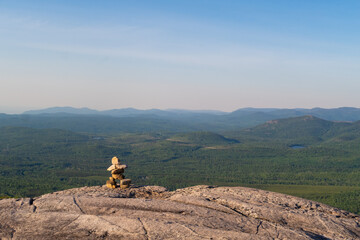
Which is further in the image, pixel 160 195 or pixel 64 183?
pixel 64 183

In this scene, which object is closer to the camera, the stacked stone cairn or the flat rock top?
the flat rock top

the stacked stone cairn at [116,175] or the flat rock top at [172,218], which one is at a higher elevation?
the stacked stone cairn at [116,175]

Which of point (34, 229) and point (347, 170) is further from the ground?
point (34, 229)

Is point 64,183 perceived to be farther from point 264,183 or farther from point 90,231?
point 90,231

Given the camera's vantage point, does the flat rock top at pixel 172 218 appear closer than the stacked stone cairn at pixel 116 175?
Yes

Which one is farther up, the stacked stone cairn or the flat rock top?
the stacked stone cairn

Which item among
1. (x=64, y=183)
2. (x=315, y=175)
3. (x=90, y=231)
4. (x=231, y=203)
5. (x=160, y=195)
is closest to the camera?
(x=90, y=231)

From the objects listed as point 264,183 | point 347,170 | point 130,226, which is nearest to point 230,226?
point 130,226

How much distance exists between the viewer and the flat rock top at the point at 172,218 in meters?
16.0

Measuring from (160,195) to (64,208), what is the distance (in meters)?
7.32

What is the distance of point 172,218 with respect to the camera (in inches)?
690

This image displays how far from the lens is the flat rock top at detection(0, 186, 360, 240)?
16031 mm

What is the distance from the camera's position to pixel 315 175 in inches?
7195

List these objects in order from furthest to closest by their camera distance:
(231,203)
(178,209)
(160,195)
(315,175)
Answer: (315,175), (160,195), (231,203), (178,209)
